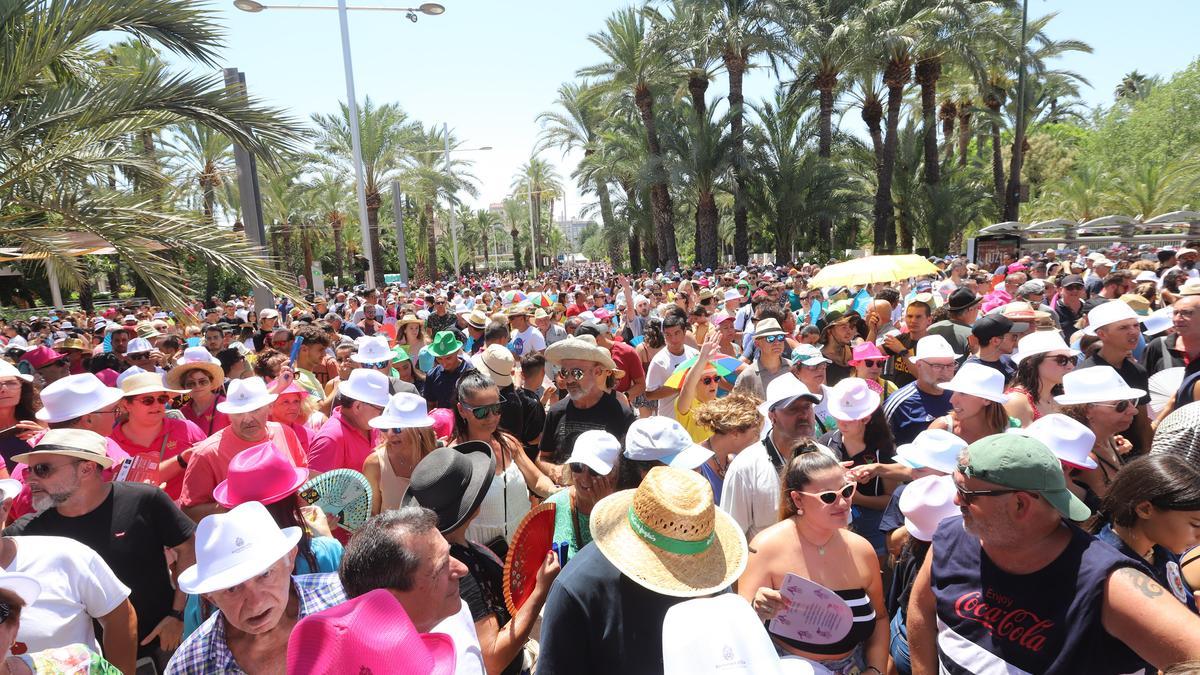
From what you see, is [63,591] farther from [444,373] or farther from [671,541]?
[444,373]

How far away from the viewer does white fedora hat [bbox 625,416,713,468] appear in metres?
2.96

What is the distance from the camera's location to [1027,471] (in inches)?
85.2

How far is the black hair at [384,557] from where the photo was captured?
88.2 inches

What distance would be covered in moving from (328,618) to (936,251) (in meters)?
34.3

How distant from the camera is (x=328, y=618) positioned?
1615 mm

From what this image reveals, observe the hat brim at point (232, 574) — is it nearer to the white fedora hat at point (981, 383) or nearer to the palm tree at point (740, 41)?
the white fedora hat at point (981, 383)

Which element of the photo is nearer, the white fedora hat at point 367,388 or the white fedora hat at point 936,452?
the white fedora hat at point 936,452

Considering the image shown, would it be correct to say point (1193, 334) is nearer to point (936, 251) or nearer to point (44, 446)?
point (44, 446)

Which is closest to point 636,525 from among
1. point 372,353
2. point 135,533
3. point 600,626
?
point 600,626

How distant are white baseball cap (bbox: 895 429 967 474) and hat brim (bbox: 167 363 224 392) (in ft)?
16.5

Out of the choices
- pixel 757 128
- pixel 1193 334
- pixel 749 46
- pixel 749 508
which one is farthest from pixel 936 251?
pixel 749 508

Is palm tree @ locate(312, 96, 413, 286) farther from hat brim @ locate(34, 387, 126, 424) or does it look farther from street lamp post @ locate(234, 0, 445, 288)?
hat brim @ locate(34, 387, 126, 424)

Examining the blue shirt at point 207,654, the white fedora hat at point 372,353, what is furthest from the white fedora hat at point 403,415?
the white fedora hat at point 372,353

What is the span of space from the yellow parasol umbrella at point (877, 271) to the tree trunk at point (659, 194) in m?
19.6
